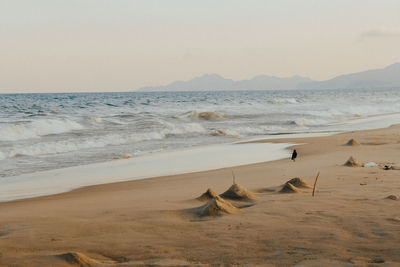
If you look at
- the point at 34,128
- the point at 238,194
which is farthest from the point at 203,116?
the point at 238,194

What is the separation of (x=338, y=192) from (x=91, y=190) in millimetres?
4375

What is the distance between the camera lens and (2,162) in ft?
42.6

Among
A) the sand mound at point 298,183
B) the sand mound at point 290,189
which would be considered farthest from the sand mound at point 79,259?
the sand mound at point 298,183

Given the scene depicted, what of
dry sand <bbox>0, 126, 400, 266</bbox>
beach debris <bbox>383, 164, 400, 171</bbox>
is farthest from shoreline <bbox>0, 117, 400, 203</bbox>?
beach debris <bbox>383, 164, 400, 171</bbox>

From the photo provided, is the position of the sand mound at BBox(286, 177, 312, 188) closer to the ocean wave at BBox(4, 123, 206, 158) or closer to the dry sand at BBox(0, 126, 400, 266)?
the dry sand at BBox(0, 126, 400, 266)

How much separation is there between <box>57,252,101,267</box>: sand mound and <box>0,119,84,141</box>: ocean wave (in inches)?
669

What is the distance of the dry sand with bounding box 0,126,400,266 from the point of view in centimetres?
369

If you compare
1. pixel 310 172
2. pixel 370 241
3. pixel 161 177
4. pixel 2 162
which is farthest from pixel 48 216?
pixel 2 162

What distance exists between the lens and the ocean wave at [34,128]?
67.5ft

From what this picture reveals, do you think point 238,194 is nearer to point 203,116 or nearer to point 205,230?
point 205,230

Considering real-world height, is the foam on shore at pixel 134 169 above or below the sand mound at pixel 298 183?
below

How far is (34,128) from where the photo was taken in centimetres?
2317

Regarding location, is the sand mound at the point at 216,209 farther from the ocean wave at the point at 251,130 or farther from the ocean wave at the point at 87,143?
Result: the ocean wave at the point at 251,130

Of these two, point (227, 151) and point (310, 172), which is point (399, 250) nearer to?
point (310, 172)
